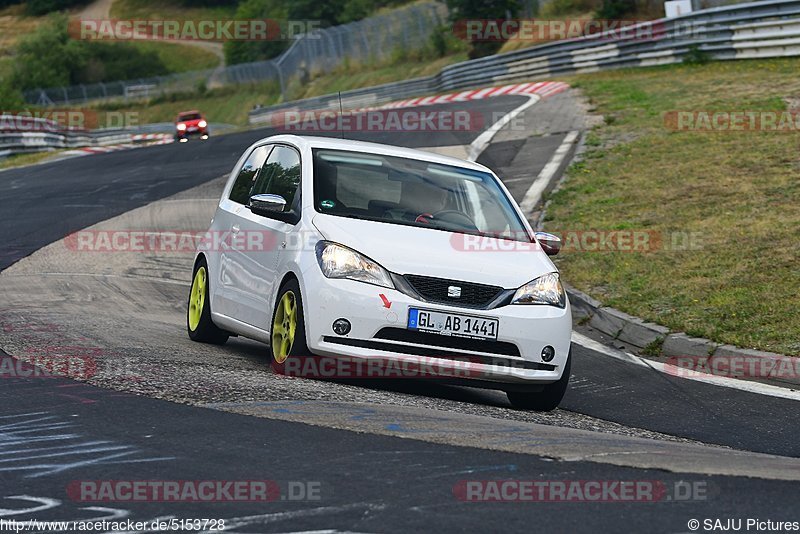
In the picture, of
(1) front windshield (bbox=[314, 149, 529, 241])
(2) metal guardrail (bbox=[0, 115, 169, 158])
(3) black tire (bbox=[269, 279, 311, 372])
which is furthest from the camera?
(2) metal guardrail (bbox=[0, 115, 169, 158])

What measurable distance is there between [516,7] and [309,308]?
4652 centimetres

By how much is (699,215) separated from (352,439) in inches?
396

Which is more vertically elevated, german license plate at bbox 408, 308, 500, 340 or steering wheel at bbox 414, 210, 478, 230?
steering wheel at bbox 414, 210, 478, 230

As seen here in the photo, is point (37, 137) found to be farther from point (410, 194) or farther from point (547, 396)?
point (547, 396)

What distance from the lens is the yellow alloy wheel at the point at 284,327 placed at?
7832mm

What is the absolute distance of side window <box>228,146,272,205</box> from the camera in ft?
31.8

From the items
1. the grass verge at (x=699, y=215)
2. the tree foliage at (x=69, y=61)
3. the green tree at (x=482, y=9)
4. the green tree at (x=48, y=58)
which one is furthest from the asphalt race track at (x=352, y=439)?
the tree foliage at (x=69, y=61)

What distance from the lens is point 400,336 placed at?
24.7 ft

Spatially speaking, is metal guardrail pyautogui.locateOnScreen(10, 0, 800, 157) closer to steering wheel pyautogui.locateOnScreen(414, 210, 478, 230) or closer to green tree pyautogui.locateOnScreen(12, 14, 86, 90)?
steering wheel pyautogui.locateOnScreen(414, 210, 478, 230)

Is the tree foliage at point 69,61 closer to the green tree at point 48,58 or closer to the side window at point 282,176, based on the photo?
the green tree at point 48,58

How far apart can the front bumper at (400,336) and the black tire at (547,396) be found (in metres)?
0.27

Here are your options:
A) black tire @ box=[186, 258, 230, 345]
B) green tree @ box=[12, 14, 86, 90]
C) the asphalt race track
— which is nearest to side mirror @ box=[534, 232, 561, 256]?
the asphalt race track

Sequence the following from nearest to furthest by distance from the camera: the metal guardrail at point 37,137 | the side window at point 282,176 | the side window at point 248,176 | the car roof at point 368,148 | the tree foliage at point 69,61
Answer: the side window at point 282,176, the car roof at point 368,148, the side window at point 248,176, the metal guardrail at point 37,137, the tree foliage at point 69,61

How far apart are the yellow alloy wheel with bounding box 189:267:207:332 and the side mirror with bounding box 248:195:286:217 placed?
4.92 ft
